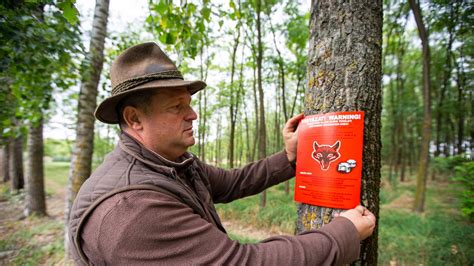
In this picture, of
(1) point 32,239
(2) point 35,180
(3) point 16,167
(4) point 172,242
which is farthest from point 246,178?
(3) point 16,167

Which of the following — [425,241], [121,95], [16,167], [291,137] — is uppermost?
[121,95]

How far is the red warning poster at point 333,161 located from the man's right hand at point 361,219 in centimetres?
5

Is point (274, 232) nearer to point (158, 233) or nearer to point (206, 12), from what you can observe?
point (206, 12)

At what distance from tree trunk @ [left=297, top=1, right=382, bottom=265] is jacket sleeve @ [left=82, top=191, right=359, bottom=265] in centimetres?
40

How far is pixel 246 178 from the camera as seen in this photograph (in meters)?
2.20

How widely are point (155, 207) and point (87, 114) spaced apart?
169 inches

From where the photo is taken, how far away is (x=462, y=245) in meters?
5.00

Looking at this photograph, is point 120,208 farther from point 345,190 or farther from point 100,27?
point 100,27

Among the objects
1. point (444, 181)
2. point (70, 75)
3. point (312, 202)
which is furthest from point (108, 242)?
point (444, 181)

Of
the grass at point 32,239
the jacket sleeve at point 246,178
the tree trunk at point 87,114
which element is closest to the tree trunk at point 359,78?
the jacket sleeve at point 246,178

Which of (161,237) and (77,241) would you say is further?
(77,241)

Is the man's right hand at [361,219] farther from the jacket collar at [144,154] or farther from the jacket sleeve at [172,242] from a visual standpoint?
the jacket collar at [144,154]

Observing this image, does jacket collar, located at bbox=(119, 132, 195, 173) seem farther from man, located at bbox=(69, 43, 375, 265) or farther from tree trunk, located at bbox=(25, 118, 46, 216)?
tree trunk, located at bbox=(25, 118, 46, 216)

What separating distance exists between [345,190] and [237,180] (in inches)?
42.1
